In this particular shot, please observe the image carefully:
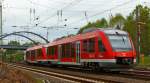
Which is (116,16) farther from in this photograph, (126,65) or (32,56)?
(126,65)

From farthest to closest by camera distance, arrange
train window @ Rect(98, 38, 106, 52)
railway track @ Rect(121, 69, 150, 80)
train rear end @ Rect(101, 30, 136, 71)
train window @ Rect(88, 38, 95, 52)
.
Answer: train window @ Rect(88, 38, 95, 52)
train window @ Rect(98, 38, 106, 52)
train rear end @ Rect(101, 30, 136, 71)
railway track @ Rect(121, 69, 150, 80)

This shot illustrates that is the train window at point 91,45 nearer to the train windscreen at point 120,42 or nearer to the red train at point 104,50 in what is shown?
the red train at point 104,50

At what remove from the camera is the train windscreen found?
90.8 ft

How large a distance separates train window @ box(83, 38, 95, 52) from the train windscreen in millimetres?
1675

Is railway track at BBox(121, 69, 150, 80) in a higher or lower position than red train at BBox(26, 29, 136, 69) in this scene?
lower

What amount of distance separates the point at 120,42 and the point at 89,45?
9.65 ft

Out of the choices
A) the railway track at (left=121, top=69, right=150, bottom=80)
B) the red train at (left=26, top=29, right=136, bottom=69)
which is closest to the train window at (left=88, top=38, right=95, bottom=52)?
the red train at (left=26, top=29, right=136, bottom=69)

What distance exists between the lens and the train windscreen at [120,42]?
90.8 feet

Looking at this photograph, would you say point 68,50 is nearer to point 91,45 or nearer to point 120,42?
point 91,45

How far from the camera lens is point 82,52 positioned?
105ft

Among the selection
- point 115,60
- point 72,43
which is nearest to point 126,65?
point 115,60

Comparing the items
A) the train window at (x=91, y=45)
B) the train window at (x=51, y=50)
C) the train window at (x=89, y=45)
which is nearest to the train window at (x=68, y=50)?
the train window at (x=89, y=45)

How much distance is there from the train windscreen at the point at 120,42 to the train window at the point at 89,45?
167cm

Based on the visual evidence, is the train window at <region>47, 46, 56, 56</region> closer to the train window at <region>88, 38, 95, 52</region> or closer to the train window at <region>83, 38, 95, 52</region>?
the train window at <region>83, 38, 95, 52</region>
